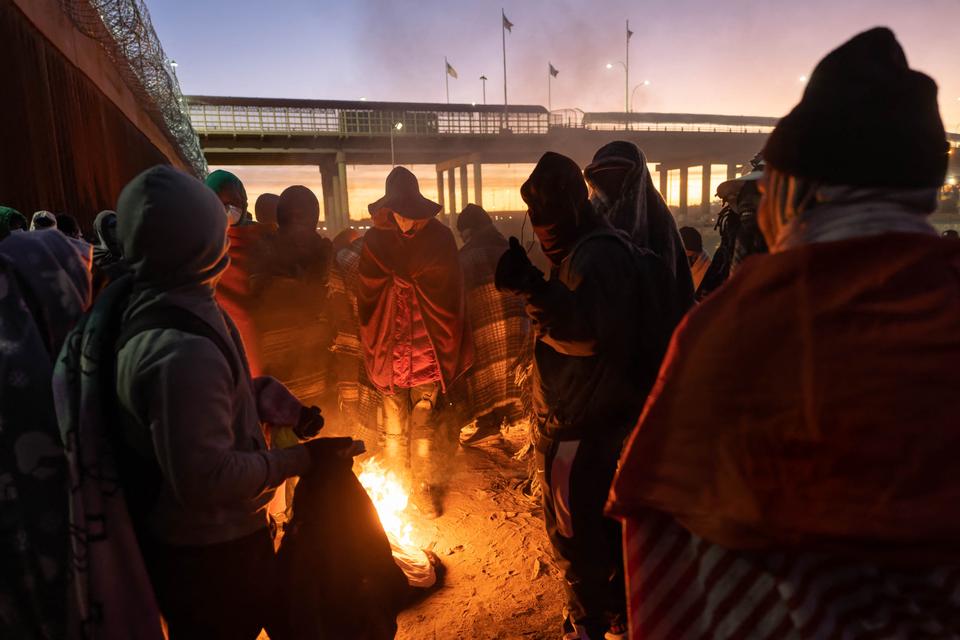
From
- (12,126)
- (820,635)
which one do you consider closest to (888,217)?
(820,635)

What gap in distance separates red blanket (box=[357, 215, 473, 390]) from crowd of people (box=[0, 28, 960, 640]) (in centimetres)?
189

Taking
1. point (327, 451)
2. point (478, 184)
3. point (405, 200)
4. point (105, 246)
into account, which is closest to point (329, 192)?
point (478, 184)

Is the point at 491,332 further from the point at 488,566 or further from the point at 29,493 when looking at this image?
the point at 29,493

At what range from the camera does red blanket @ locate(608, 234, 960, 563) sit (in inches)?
39.6

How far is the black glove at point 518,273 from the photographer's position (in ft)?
7.26

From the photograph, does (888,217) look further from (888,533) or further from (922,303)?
(888,533)

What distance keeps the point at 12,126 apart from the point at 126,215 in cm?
391

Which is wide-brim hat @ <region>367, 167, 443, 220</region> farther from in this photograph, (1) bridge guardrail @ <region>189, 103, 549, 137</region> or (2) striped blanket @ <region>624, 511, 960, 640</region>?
(1) bridge guardrail @ <region>189, 103, 549, 137</region>

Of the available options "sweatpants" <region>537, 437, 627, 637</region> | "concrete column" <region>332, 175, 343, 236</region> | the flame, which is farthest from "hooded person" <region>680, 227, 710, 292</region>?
"concrete column" <region>332, 175, 343, 236</region>

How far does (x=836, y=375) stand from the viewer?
104cm

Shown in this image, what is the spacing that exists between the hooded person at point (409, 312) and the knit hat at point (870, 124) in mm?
3698

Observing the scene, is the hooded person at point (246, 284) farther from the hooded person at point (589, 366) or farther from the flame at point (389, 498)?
the hooded person at point (589, 366)

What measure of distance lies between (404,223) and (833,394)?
157 inches

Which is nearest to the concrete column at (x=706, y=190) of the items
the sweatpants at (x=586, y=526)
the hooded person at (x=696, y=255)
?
the hooded person at (x=696, y=255)
